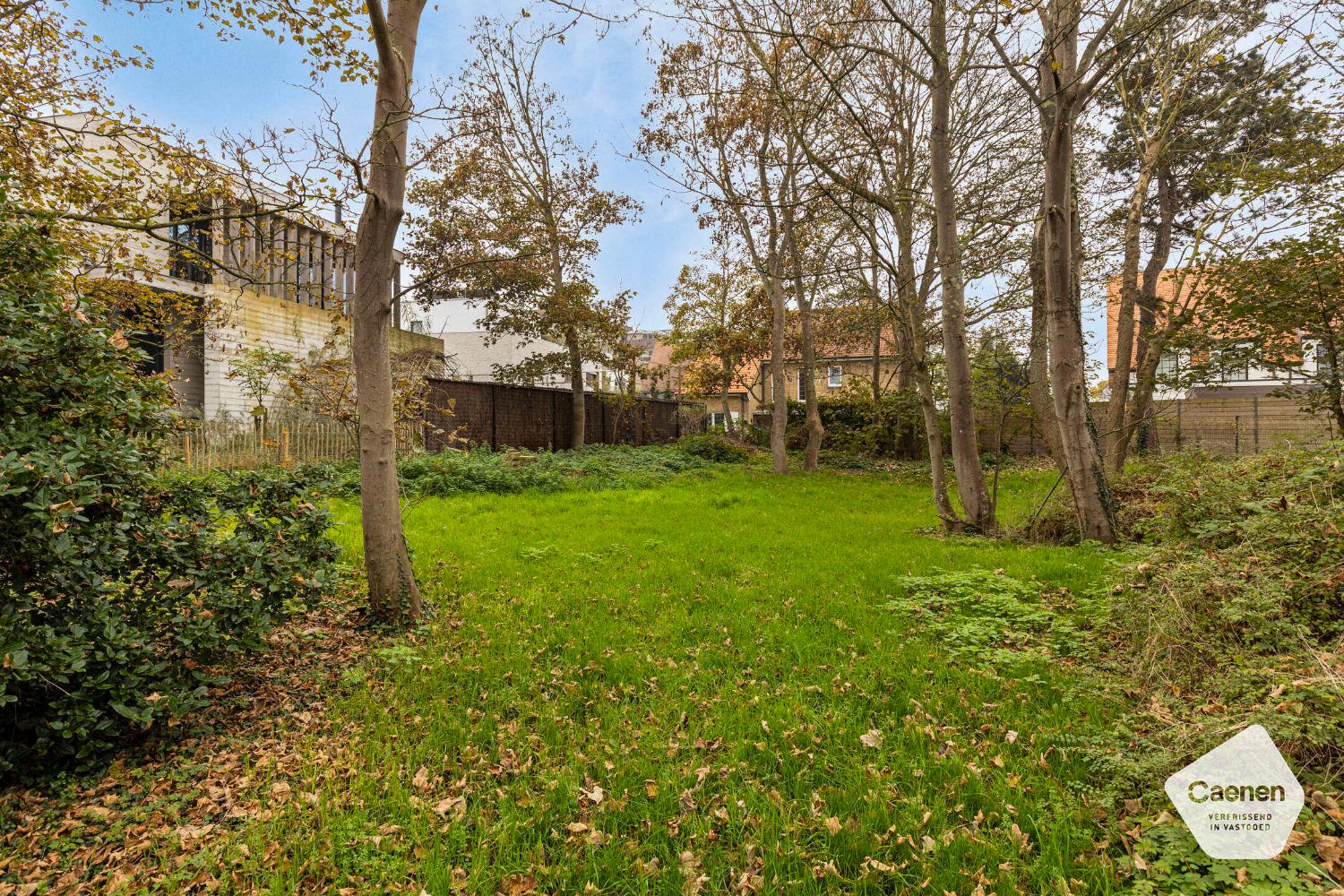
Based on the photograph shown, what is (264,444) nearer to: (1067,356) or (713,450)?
(713,450)

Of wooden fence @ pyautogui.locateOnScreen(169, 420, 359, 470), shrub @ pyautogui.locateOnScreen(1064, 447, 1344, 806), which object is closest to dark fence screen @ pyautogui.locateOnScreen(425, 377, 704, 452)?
wooden fence @ pyautogui.locateOnScreen(169, 420, 359, 470)

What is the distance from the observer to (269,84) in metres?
4.74

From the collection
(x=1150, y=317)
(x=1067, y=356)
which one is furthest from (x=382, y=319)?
(x=1150, y=317)

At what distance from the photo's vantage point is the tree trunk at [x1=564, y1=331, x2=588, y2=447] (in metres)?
17.5

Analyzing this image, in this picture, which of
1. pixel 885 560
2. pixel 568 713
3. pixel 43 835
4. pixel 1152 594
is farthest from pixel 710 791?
pixel 885 560

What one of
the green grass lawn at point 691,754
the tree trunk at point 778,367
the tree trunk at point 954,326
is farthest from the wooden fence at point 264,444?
the tree trunk at point 778,367

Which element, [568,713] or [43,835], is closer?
[43,835]

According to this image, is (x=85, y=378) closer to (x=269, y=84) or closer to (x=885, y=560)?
(x=269, y=84)

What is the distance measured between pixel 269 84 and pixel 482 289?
1175 cm

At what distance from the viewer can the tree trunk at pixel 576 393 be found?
1748cm

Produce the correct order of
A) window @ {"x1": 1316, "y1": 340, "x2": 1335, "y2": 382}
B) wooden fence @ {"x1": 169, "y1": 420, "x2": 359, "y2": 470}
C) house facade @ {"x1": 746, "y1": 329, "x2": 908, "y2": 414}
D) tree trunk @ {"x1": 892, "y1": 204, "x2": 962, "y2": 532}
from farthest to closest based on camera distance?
house facade @ {"x1": 746, "y1": 329, "x2": 908, "y2": 414} < wooden fence @ {"x1": 169, "y1": 420, "x2": 359, "y2": 470} < tree trunk @ {"x1": 892, "y1": 204, "x2": 962, "y2": 532} < window @ {"x1": 1316, "y1": 340, "x2": 1335, "y2": 382}

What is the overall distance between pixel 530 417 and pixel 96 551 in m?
14.8

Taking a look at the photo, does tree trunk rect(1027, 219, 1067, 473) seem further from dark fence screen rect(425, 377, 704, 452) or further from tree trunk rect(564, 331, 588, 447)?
tree trunk rect(564, 331, 588, 447)

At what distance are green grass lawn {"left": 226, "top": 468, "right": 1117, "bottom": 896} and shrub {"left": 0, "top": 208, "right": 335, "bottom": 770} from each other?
2.71ft
